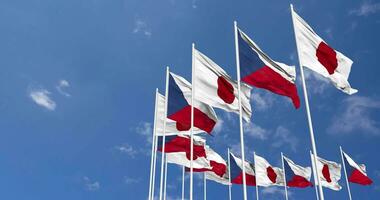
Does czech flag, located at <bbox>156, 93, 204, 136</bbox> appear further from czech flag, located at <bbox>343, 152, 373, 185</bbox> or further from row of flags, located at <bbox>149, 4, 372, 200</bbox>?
czech flag, located at <bbox>343, 152, 373, 185</bbox>

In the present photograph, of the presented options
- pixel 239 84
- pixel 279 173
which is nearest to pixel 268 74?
pixel 239 84

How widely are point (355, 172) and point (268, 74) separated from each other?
25.3m

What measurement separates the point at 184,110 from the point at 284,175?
18.6 meters

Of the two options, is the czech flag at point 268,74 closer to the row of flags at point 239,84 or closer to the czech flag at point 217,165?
the row of flags at point 239,84

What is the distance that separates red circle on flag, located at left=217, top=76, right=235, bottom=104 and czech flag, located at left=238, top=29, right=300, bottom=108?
1.44 m

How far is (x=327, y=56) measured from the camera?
15.6 meters

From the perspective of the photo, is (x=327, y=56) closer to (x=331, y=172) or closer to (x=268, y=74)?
(x=268, y=74)

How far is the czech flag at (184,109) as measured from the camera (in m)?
19.3

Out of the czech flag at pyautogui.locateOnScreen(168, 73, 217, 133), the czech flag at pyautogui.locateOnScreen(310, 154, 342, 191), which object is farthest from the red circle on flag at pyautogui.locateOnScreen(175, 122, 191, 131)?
the czech flag at pyautogui.locateOnScreen(310, 154, 342, 191)

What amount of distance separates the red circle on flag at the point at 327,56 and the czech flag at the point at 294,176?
21.1 m

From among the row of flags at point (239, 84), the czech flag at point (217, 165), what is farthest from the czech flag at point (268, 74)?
the czech flag at point (217, 165)

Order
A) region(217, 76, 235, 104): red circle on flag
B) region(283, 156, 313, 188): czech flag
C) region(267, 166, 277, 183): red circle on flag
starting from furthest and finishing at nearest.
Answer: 1. region(267, 166, 277, 183): red circle on flag
2. region(283, 156, 313, 188): czech flag
3. region(217, 76, 235, 104): red circle on flag

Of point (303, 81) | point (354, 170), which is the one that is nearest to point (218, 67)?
point (303, 81)

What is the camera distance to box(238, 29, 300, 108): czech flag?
15.4m
